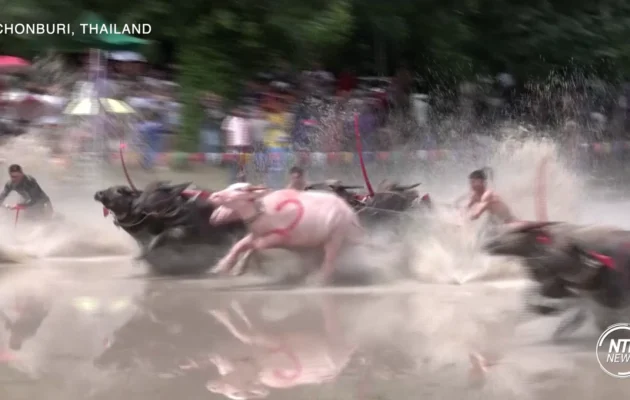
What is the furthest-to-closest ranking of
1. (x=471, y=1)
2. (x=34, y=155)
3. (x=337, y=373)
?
1. (x=471, y=1)
2. (x=34, y=155)
3. (x=337, y=373)

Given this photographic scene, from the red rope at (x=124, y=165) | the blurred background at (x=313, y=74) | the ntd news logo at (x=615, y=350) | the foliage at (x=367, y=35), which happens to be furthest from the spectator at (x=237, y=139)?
the ntd news logo at (x=615, y=350)

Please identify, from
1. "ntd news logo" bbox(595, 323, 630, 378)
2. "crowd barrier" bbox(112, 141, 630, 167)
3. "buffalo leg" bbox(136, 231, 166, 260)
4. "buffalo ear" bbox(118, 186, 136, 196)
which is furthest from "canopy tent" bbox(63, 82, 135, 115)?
"ntd news logo" bbox(595, 323, 630, 378)

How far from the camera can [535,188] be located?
7.00 meters

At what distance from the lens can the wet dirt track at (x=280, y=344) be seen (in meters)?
3.87

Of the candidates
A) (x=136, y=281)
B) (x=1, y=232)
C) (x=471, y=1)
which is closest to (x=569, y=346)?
(x=136, y=281)

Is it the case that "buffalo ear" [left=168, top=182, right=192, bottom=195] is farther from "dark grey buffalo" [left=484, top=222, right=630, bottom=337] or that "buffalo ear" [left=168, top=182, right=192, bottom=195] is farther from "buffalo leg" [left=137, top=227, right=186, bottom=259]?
"dark grey buffalo" [left=484, top=222, right=630, bottom=337]

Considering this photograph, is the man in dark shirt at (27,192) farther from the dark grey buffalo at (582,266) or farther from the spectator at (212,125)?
the dark grey buffalo at (582,266)

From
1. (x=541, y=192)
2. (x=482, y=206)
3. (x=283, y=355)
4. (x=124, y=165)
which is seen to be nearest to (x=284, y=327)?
(x=283, y=355)

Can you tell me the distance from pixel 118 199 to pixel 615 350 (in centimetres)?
394

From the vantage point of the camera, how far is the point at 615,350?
13.9 ft

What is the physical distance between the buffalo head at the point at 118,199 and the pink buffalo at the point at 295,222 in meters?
0.88

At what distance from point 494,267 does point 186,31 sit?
4.24 metres

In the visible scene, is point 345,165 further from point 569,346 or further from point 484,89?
point 569,346

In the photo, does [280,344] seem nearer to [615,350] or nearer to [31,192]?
[615,350]
